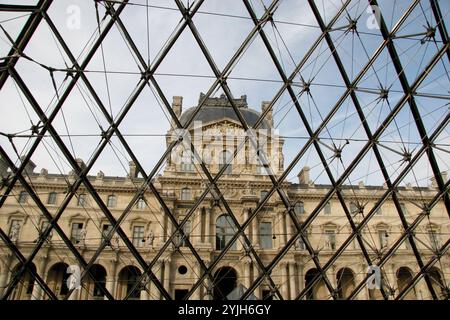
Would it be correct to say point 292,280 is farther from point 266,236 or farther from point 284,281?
point 266,236

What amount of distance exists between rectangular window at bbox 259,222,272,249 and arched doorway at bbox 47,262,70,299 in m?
14.1

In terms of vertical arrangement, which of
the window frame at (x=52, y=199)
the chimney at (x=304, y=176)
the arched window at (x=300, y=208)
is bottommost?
the arched window at (x=300, y=208)

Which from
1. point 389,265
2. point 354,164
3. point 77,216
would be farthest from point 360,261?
point 77,216

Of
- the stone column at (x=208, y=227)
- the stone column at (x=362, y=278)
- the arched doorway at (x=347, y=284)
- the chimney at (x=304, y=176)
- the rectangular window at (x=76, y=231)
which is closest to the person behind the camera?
the stone column at (x=362, y=278)

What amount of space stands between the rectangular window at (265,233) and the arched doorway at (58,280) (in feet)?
46.2

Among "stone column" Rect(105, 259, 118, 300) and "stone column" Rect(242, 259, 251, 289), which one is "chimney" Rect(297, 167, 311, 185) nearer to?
"stone column" Rect(242, 259, 251, 289)

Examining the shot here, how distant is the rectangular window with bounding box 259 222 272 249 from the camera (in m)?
28.2

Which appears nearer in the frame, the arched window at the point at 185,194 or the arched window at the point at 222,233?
the arched window at the point at 222,233

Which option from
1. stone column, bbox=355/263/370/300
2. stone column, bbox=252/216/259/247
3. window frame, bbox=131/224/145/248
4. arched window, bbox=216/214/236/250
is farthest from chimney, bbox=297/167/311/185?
window frame, bbox=131/224/145/248

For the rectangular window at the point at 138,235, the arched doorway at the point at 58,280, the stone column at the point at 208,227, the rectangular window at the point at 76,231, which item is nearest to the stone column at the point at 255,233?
the stone column at the point at 208,227

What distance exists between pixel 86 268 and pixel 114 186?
1859 centimetres

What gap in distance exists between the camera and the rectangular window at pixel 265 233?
2825cm

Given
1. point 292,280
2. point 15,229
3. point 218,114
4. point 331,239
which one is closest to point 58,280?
point 15,229

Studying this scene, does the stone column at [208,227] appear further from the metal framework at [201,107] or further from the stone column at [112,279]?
the metal framework at [201,107]
